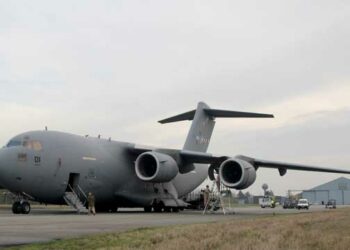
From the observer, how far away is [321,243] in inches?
414

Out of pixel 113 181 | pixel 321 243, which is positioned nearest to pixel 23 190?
pixel 113 181

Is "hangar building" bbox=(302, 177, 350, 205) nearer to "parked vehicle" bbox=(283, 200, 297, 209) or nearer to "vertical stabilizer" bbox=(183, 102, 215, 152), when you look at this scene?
"parked vehicle" bbox=(283, 200, 297, 209)

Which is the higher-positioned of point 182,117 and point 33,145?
point 182,117

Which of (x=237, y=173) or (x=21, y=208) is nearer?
(x=21, y=208)

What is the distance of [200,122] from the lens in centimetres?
3775

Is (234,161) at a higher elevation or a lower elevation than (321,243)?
higher

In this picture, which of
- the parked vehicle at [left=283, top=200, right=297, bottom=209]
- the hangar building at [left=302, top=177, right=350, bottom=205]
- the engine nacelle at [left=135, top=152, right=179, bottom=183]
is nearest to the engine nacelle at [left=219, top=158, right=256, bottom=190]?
the engine nacelle at [left=135, top=152, right=179, bottom=183]

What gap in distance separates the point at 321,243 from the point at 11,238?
6.75m

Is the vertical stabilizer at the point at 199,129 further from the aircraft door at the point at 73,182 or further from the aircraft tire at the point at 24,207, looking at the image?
the aircraft tire at the point at 24,207


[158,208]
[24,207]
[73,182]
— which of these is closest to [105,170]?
[73,182]

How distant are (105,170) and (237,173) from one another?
7348 millimetres

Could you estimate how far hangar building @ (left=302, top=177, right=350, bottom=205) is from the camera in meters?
108

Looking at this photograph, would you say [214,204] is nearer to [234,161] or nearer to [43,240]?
[234,161]

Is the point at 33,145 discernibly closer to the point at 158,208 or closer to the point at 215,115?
the point at 158,208
